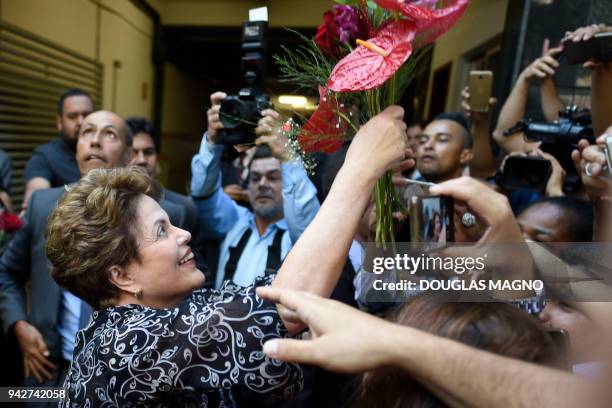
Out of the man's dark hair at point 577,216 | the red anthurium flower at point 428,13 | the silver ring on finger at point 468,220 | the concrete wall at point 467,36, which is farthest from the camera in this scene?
the concrete wall at point 467,36

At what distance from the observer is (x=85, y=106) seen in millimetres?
2959

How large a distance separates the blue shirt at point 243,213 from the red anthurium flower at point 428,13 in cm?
102

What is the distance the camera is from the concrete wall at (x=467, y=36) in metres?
3.07

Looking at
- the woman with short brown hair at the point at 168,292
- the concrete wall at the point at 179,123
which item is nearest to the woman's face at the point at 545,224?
the woman with short brown hair at the point at 168,292

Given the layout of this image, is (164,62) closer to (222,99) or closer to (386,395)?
(222,99)

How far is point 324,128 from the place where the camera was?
1070 millimetres

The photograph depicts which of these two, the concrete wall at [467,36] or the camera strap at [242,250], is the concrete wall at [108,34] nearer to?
the camera strap at [242,250]

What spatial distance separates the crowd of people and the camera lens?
0.49 feet

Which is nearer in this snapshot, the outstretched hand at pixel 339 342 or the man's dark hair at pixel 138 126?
the outstretched hand at pixel 339 342

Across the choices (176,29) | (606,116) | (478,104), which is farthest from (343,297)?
(176,29)

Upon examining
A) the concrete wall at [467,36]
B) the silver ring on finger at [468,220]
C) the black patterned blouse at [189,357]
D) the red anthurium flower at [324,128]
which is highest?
the concrete wall at [467,36]

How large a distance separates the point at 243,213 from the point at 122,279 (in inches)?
55.7

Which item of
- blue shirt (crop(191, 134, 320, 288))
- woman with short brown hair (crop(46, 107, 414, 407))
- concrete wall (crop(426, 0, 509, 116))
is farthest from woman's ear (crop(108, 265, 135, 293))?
concrete wall (crop(426, 0, 509, 116))

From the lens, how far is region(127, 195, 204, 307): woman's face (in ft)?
3.71
